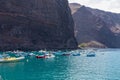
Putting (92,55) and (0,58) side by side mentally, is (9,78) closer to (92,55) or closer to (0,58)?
(0,58)

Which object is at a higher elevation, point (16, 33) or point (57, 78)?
point (16, 33)

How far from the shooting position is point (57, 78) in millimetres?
68688

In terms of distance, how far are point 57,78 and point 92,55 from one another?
97682 millimetres

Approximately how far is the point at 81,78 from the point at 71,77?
261 cm

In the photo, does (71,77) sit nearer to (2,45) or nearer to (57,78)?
(57,78)

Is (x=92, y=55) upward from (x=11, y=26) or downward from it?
downward

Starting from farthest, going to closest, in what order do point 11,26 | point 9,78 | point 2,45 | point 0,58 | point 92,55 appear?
point 11,26, point 2,45, point 92,55, point 0,58, point 9,78

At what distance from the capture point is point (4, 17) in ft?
646

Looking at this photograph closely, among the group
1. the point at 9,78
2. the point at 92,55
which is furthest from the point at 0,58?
the point at 92,55

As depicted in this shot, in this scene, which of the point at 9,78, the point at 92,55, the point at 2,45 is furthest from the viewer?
the point at 2,45

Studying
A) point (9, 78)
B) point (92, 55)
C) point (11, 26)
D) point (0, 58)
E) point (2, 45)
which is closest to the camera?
point (9, 78)

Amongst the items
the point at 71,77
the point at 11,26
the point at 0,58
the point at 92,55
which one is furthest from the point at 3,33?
the point at 71,77

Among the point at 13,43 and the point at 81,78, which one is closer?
the point at 81,78

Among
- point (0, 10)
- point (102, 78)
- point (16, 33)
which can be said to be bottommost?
point (102, 78)
